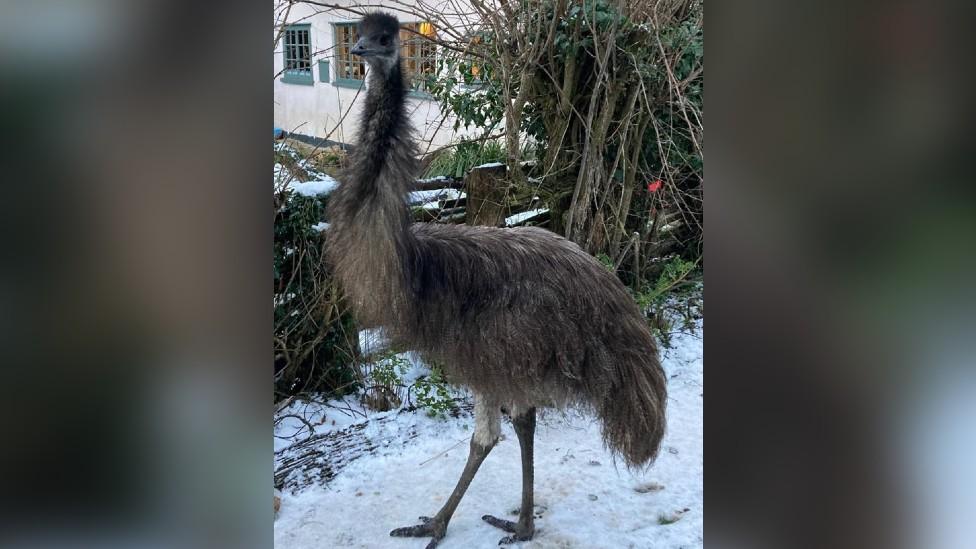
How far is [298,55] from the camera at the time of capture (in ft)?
7.30

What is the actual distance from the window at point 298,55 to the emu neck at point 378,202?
1.96 feet

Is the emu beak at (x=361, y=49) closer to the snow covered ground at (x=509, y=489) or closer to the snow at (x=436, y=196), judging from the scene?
the snow at (x=436, y=196)

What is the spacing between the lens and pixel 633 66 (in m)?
2.71

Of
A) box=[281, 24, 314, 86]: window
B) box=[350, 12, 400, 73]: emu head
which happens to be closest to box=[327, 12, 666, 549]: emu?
box=[350, 12, 400, 73]: emu head

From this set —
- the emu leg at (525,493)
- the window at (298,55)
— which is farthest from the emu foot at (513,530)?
the window at (298,55)

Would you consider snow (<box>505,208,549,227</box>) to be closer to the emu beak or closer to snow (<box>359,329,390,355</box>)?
snow (<box>359,329,390,355</box>)

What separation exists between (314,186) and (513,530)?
1.18 meters

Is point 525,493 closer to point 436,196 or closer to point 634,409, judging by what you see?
point 634,409

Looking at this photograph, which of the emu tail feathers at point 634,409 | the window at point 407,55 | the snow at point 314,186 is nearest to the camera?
the emu tail feathers at point 634,409

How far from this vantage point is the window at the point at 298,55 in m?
2.21

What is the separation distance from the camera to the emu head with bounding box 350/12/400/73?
1688 millimetres
